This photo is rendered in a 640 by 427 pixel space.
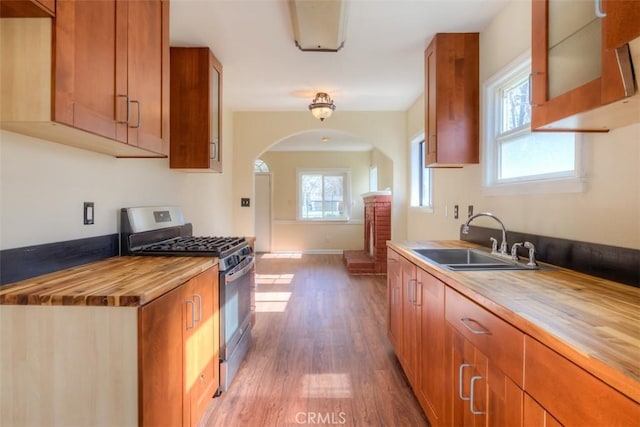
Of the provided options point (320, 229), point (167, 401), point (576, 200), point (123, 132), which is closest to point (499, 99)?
point (576, 200)

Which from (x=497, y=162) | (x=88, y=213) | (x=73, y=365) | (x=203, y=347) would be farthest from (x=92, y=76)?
(x=497, y=162)

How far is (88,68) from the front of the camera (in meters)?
1.27

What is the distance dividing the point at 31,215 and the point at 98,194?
0.47m

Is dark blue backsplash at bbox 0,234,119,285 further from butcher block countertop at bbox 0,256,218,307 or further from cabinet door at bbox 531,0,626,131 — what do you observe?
cabinet door at bbox 531,0,626,131

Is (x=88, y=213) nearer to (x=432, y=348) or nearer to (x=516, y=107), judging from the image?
(x=432, y=348)

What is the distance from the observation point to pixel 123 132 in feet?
4.93

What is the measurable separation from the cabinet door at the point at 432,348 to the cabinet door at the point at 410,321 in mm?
69

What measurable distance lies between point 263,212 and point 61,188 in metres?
6.42

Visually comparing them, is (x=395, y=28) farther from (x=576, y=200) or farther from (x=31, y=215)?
(x=31, y=215)

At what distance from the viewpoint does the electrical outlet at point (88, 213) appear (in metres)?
1.77

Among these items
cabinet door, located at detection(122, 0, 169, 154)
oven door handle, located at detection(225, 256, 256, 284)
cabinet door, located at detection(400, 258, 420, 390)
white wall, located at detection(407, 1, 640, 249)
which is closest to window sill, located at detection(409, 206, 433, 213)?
white wall, located at detection(407, 1, 640, 249)

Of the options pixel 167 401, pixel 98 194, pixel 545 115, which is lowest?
pixel 167 401

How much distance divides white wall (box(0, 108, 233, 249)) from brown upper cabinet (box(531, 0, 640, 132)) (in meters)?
2.16

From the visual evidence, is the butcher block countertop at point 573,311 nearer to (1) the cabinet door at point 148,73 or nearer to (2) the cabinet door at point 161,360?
(2) the cabinet door at point 161,360
